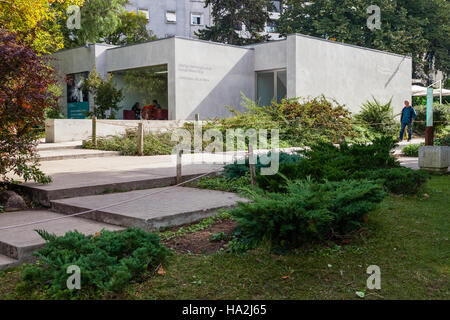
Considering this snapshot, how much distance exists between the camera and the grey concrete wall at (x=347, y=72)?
843 inches

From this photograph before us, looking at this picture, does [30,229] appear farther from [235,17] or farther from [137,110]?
[235,17]

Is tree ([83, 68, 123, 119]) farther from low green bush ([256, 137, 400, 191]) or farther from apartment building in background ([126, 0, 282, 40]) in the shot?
apartment building in background ([126, 0, 282, 40])

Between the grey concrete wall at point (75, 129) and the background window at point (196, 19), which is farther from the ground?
the background window at point (196, 19)

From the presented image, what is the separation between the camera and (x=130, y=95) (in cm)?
2500

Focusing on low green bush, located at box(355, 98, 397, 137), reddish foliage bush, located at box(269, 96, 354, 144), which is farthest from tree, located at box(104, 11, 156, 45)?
reddish foliage bush, located at box(269, 96, 354, 144)

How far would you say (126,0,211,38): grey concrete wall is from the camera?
4772 centimetres

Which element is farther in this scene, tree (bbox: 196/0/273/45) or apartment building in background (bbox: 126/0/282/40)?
apartment building in background (bbox: 126/0/282/40)

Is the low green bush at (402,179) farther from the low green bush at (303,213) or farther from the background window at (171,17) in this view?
the background window at (171,17)

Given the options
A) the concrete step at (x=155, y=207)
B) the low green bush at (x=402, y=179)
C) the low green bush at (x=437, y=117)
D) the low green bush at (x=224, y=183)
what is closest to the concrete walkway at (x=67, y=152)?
the low green bush at (x=224, y=183)

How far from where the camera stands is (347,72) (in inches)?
938

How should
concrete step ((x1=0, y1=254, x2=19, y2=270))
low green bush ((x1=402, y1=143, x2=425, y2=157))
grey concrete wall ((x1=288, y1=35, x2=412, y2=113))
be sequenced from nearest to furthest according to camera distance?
concrete step ((x1=0, y1=254, x2=19, y2=270)), low green bush ((x1=402, y1=143, x2=425, y2=157)), grey concrete wall ((x1=288, y1=35, x2=412, y2=113))

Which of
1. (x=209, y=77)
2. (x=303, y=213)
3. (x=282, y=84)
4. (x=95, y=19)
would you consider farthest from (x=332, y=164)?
(x=95, y=19)

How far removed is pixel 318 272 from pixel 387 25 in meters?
37.7

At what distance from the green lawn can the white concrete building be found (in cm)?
1674
